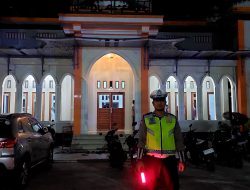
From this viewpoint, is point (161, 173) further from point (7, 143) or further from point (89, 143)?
point (89, 143)

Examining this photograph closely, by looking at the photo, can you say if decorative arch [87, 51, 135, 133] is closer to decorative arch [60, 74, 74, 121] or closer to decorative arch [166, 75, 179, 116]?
decorative arch [60, 74, 74, 121]

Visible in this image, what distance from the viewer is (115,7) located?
606 inches

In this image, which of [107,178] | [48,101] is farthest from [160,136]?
[48,101]

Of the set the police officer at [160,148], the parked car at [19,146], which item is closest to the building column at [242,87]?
the parked car at [19,146]

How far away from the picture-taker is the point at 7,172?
20.1 feet

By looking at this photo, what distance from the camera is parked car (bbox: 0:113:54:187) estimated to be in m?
6.14

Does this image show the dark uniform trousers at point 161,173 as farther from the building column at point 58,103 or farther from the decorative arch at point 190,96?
the decorative arch at point 190,96

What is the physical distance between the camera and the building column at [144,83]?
1402cm

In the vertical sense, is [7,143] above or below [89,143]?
above

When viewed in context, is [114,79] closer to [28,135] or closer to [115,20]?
[115,20]

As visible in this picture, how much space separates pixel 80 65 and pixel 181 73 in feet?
17.0

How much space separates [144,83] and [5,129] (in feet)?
28.0

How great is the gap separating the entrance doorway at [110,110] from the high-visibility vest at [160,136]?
12.0 meters

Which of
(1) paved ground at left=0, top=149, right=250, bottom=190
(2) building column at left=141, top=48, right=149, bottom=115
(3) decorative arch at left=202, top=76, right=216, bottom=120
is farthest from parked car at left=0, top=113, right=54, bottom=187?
(3) decorative arch at left=202, top=76, right=216, bottom=120
